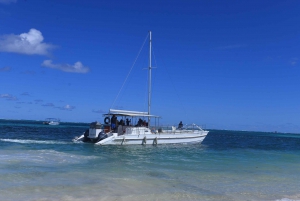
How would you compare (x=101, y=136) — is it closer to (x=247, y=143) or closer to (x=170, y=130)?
(x=170, y=130)

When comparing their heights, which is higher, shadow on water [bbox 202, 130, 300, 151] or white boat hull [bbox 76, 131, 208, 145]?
white boat hull [bbox 76, 131, 208, 145]

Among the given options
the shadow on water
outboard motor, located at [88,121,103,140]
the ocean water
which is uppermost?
outboard motor, located at [88,121,103,140]

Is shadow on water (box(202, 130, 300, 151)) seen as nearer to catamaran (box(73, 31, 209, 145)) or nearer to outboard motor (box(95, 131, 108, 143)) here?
catamaran (box(73, 31, 209, 145))

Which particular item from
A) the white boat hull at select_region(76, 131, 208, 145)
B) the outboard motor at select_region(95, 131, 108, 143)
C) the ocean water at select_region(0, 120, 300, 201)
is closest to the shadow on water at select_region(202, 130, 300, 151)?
the white boat hull at select_region(76, 131, 208, 145)

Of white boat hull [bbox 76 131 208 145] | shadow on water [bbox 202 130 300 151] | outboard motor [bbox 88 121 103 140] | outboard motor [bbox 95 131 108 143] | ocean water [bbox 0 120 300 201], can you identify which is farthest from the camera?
shadow on water [bbox 202 130 300 151]

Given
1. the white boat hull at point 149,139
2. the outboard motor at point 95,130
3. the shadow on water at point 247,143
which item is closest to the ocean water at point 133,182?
the white boat hull at point 149,139

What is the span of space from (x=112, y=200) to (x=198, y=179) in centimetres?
553

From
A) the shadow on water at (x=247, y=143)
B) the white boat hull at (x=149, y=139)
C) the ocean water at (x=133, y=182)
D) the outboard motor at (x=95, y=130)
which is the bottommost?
the ocean water at (x=133, y=182)

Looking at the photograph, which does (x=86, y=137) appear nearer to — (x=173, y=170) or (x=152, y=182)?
(x=173, y=170)

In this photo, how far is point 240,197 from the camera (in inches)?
445

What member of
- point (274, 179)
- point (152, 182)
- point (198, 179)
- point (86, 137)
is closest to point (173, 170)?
point (198, 179)

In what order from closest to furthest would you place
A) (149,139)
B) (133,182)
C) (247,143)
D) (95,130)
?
(133,182)
(95,130)
(149,139)
(247,143)

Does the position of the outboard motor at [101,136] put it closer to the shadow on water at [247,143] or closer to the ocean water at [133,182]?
the ocean water at [133,182]

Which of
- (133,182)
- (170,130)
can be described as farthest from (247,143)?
(133,182)
